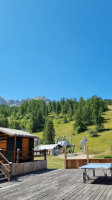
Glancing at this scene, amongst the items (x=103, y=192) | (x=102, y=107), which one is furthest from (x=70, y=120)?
(x=103, y=192)

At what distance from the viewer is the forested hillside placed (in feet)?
332

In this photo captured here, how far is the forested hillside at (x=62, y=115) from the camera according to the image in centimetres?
10109

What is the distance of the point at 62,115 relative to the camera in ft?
497

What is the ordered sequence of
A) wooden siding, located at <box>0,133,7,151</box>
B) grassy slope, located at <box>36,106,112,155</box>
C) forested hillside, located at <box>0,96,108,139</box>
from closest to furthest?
wooden siding, located at <box>0,133,7,151</box> → grassy slope, located at <box>36,106,112,155</box> → forested hillside, located at <box>0,96,108,139</box>

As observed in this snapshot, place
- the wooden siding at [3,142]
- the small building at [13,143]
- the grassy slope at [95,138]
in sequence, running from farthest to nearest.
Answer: the grassy slope at [95,138] → the wooden siding at [3,142] → the small building at [13,143]

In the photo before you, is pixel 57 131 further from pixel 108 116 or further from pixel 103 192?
pixel 103 192

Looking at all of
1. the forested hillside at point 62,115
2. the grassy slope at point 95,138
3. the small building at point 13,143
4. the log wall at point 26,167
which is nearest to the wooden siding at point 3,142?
the small building at point 13,143

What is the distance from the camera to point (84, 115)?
117 metres

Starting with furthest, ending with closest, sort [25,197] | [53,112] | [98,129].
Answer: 1. [53,112]
2. [98,129]
3. [25,197]

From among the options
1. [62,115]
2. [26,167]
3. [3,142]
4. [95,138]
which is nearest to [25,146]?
[3,142]

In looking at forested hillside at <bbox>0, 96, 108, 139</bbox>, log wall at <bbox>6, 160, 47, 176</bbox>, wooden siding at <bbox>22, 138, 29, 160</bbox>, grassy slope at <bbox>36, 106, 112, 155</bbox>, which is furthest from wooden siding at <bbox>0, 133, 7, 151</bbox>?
forested hillside at <bbox>0, 96, 108, 139</bbox>

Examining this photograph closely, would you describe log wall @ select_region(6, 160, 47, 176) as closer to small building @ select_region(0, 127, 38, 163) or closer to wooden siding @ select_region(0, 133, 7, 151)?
small building @ select_region(0, 127, 38, 163)

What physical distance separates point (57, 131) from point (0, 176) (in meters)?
103

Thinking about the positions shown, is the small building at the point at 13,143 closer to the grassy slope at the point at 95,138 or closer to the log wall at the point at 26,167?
the log wall at the point at 26,167
